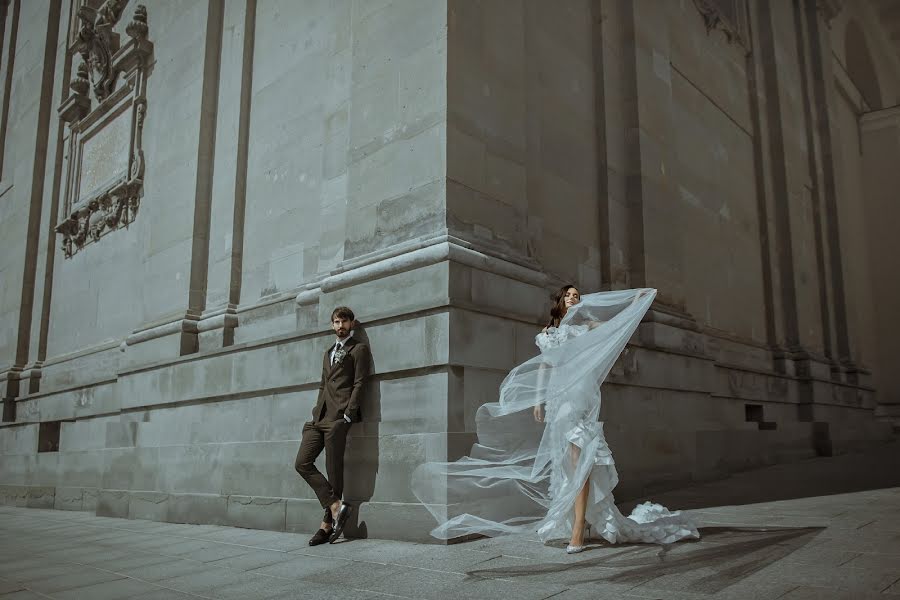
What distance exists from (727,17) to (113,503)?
13.8 m

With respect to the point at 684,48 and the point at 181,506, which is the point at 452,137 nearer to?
the point at 181,506

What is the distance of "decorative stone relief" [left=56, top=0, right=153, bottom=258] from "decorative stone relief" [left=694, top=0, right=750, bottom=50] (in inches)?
401

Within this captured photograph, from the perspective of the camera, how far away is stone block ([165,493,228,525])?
800cm

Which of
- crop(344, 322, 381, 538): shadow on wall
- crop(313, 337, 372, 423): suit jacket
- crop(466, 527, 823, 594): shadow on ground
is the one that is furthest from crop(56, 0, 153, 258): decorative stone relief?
crop(466, 527, 823, 594): shadow on ground

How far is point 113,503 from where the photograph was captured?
9.72m

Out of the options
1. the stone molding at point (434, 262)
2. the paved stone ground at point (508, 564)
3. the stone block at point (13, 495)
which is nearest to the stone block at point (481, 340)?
the stone molding at point (434, 262)

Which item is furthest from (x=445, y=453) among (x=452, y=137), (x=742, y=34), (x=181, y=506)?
(x=742, y=34)

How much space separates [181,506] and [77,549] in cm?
178

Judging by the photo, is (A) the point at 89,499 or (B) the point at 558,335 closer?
(B) the point at 558,335

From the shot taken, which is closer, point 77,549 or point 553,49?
point 77,549

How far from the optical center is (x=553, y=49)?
9.23m

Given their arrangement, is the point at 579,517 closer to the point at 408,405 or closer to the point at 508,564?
the point at 508,564

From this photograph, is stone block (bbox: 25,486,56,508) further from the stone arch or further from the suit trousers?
the stone arch

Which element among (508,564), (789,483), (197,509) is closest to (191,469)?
(197,509)
